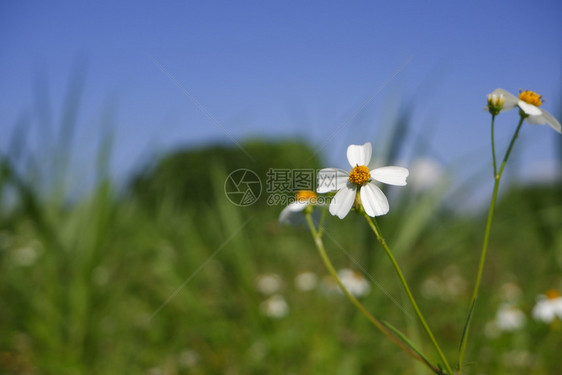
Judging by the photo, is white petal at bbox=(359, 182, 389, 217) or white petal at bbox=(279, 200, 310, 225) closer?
white petal at bbox=(359, 182, 389, 217)

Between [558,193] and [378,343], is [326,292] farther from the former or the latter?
[558,193]

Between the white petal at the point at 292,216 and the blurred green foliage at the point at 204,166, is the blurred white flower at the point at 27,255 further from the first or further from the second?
the white petal at the point at 292,216

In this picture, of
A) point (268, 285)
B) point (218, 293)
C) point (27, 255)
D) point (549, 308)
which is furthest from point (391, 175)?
point (27, 255)

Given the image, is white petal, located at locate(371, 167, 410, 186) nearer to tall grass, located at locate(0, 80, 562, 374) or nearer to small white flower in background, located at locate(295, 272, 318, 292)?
tall grass, located at locate(0, 80, 562, 374)

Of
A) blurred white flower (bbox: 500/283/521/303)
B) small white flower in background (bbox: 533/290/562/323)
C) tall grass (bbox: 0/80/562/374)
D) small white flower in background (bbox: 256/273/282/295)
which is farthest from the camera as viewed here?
small white flower in background (bbox: 256/273/282/295)

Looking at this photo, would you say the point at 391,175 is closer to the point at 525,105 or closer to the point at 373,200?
the point at 373,200

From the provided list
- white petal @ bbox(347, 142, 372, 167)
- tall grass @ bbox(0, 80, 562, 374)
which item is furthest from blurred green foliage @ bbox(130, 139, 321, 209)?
white petal @ bbox(347, 142, 372, 167)

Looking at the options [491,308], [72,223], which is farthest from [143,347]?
[491,308]
